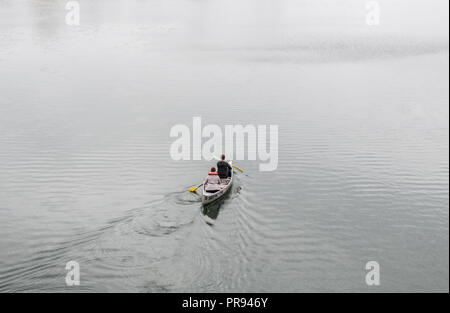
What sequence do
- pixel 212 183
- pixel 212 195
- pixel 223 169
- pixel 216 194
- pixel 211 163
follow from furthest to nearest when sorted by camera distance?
pixel 211 163 → pixel 223 169 → pixel 212 183 → pixel 216 194 → pixel 212 195

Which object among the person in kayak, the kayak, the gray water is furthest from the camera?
the person in kayak

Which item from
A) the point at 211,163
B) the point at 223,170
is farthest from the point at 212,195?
the point at 211,163

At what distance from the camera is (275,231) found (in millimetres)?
21203

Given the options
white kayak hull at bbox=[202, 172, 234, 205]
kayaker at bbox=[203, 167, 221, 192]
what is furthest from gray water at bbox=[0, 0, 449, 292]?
kayaker at bbox=[203, 167, 221, 192]

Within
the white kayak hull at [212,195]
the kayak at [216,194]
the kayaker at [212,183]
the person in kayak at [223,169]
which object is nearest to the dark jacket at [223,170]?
the person in kayak at [223,169]

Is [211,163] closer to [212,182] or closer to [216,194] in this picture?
[212,182]

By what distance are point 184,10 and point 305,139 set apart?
71.7 metres

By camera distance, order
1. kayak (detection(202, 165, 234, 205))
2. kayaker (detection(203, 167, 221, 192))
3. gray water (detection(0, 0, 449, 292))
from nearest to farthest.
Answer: gray water (detection(0, 0, 449, 292)), kayak (detection(202, 165, 234, 205)), kayaker (detection(203, 167, 221, 192))

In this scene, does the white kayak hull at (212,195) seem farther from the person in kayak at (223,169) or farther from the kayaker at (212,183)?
the person in kayak at (223,169)

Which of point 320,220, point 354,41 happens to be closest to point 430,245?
point 320,220

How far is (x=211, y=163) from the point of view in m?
29.3

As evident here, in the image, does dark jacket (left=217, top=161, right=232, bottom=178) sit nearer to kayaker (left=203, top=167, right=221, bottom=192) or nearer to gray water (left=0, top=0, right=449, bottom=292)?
gray water (left=0, top=0, right=449, bottom=292)

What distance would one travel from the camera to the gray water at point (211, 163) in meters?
18.2

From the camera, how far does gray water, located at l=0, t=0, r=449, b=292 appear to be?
716 inches
